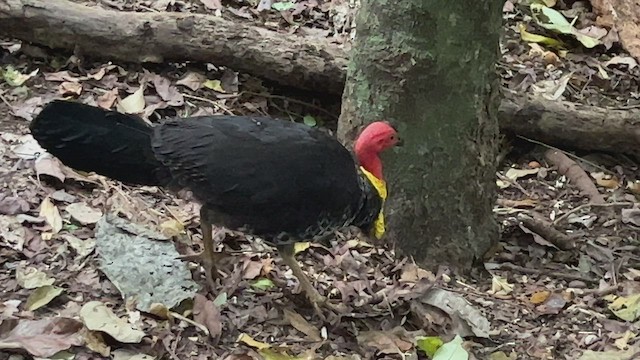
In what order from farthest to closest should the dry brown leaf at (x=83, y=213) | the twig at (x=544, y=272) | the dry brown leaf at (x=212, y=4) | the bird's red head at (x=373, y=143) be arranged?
the dry brown leaf at (x=212, y=4)
the twig at (x=544, y=272)
the dry brown leaf at (x=83, y=213)
the bird's red head at (x=373, y=143)

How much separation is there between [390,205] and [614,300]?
934 mm

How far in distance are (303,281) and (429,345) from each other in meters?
0.50

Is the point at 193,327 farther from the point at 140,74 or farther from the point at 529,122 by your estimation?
the point at 529,122

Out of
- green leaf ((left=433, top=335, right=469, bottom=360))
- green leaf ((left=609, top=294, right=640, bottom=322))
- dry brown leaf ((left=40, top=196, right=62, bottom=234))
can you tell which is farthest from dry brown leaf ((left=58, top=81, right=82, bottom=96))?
green leaf ((left=609, top=294, right=640, bottom=322))

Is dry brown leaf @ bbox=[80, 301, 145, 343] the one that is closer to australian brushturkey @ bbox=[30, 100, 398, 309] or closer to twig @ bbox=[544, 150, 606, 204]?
australian brushturkey @ bbox=[30, 100, 398, 309]

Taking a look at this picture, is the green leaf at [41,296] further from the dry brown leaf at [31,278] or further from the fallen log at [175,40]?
the fallen log at [175,40]

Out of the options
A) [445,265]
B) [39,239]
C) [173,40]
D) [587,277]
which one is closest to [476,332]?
[445,265]

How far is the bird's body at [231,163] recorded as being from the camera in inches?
121

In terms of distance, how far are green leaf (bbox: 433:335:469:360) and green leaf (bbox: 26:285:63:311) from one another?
1.25m

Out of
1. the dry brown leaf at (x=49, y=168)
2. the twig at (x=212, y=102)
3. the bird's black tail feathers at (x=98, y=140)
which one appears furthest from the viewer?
the twig at (x=212, y=102)

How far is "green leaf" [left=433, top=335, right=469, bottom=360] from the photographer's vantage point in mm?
3078

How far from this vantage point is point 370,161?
332cm

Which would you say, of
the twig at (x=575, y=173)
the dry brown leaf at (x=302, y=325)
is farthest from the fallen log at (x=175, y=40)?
the dry brown leaf at (x=302, y=325)

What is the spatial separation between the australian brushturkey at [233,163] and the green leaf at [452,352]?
521 millimetres
